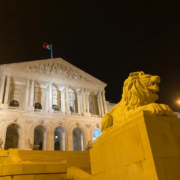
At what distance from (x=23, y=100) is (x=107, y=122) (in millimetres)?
25147

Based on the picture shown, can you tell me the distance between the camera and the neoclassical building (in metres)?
24.5

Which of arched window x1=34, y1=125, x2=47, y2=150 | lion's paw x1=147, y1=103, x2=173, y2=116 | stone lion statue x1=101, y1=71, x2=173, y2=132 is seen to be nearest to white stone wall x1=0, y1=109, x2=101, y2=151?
arched window x1=34, y1=125, x2=47, y2=150

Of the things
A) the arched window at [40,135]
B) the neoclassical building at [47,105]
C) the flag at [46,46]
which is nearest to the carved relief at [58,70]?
the neoclassical building at [47,105]

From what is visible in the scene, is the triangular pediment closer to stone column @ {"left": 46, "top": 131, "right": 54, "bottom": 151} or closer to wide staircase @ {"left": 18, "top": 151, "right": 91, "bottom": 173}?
stone column @ {"left": 46, "top": 131, "right": 54, "bottom": 151}

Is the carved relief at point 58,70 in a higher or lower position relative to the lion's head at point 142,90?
higher

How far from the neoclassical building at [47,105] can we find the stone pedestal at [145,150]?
2151cm

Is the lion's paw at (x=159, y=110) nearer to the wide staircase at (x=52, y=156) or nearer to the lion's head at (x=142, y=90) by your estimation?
the lion's head at (x=142, y=90)

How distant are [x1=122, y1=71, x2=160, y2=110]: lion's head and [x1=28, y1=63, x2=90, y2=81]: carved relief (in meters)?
26.7

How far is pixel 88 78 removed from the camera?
110ft

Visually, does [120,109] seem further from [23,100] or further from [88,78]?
[88,78]

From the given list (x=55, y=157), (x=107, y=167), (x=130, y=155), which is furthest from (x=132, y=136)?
(x=55, y=157)

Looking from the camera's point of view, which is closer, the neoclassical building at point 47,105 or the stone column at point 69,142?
the neoclassical building at point 47,105

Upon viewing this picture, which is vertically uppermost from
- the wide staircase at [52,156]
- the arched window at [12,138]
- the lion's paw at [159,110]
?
the arched window at [12,138]

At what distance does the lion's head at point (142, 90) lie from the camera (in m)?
4.40
